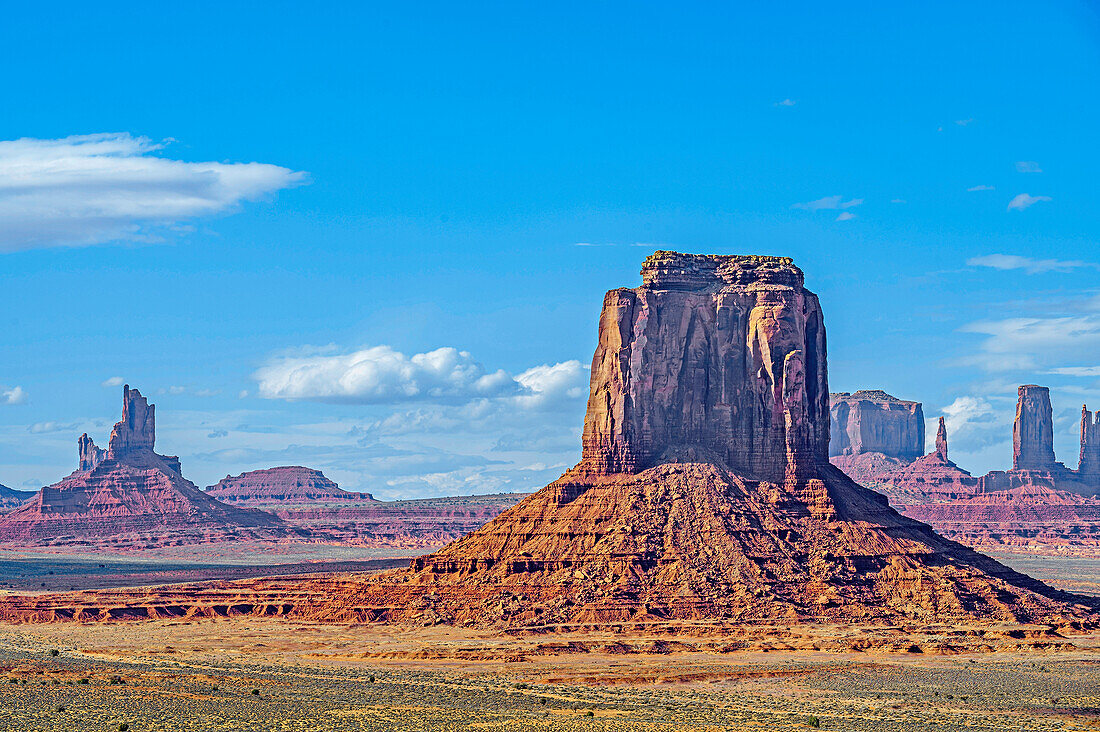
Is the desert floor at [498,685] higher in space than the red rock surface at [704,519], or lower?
lower

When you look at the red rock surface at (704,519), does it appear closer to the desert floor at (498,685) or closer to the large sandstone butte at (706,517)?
the large sandstone butte at (706,517)

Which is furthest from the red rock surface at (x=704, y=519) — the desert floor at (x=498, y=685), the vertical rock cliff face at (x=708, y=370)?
the desert floor at (x=498, y=685)

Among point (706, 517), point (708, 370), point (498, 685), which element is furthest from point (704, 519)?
point (498, 685)

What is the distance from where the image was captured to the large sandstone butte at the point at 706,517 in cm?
12519

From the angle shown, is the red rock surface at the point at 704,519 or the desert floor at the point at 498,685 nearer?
the desert floor at the point at 498,685

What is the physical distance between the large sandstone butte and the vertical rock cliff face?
0.10 meters

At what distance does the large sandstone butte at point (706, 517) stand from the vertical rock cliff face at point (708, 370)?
0.10m

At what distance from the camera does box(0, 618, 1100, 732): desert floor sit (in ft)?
257

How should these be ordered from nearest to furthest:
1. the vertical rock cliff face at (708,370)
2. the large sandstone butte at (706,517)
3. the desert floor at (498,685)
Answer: the desert floor at (498,685), the large sandstone butte at (706,517), the vertical rock cliff face at (708,370)

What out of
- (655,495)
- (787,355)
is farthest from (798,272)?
(655,495)

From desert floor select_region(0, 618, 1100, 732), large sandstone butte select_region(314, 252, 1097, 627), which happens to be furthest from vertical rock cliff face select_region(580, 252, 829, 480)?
desert floor select_region(0, 618, 1100, 732)

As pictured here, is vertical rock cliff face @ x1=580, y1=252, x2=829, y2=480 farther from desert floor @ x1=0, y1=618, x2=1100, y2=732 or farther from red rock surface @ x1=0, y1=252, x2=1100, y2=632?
desert floor @ x1=0, y1=618, x2=1100, y2=732

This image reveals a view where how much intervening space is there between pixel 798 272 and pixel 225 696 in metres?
67.0

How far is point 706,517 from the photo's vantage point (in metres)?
130
